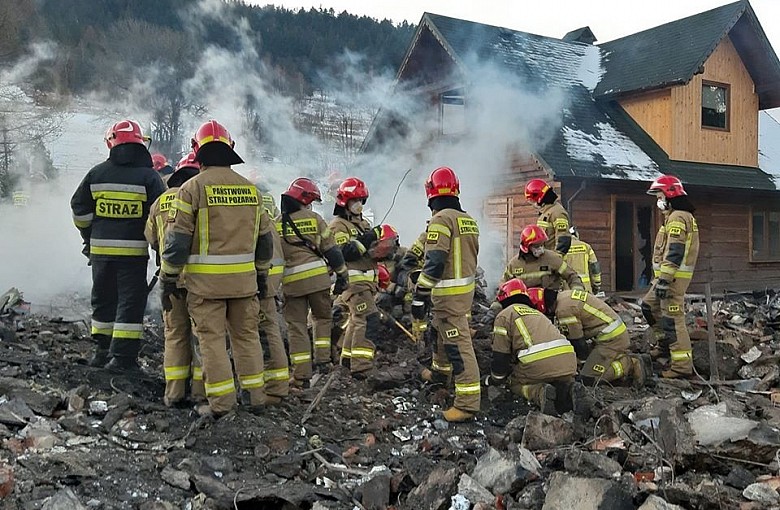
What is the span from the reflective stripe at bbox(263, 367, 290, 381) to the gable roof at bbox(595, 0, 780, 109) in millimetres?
11182

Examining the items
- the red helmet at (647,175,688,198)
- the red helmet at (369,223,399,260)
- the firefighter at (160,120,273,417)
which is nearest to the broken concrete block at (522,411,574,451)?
the firefighter at (160,120,273,417)

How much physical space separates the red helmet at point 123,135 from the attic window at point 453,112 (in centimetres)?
922

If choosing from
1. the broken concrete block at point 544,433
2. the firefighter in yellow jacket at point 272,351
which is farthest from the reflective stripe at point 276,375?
the broken concrete block at point 544,433

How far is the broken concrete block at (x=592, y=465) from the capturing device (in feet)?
11.8

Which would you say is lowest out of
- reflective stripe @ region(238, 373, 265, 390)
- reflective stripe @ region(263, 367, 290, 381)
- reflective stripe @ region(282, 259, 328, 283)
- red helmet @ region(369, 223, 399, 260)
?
reflective stripe @ region(263, 367, 290, 381)

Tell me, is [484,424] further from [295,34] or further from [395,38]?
[295,34]

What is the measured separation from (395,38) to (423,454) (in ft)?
92.5

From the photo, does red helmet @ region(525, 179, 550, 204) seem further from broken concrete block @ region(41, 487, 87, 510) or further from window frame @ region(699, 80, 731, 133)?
window frame @ region(699, 80, 731, 133)

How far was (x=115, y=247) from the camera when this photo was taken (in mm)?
5281

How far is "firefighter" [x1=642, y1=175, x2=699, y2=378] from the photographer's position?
23.9 feet

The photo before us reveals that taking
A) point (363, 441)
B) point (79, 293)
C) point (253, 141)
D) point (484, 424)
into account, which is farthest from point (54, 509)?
point (253, 141)

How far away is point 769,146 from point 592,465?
53.7ft

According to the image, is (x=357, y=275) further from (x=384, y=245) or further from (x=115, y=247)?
(x=115, y=247)

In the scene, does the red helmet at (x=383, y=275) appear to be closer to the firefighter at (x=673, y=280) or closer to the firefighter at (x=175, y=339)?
the firefighter at (x=673, y=280)
